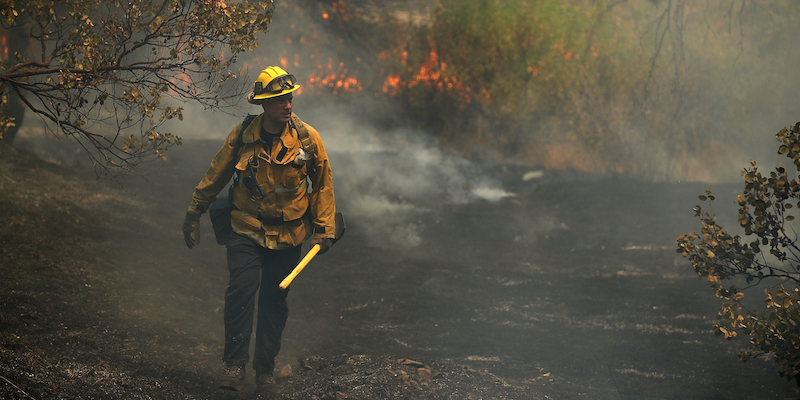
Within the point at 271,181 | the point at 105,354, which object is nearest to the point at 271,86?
the point at 271,181

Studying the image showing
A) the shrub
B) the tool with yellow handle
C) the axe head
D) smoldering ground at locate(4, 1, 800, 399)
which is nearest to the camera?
the shrub

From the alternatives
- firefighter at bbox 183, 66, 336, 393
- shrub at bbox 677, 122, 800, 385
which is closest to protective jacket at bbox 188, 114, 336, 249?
firefighter at bbox 183, 66, 336, 393

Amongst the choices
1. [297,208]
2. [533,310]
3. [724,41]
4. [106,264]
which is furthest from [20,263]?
[724,41]

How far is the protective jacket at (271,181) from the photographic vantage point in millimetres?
4094

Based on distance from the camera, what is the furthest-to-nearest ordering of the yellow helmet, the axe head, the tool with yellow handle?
the axe head < the tool with yellow handle < the yellow helmet

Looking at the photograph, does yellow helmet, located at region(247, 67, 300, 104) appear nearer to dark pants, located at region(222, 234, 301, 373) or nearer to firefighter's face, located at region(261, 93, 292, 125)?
firefighter's face, located at region(261, 93, 292, 125)

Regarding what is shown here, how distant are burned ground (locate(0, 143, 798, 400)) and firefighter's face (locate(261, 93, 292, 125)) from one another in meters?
1.82

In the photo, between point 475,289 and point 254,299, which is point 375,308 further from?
point 254,299

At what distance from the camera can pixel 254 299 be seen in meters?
4.12

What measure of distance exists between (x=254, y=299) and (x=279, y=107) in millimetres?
1293

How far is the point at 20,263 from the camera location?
17.4ft

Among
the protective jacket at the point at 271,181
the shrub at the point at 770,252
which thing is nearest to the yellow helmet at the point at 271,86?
the protective jacket at the point at 271,181

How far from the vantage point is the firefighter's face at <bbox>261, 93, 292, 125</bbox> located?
13.2 feet

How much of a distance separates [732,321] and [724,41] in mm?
12920
